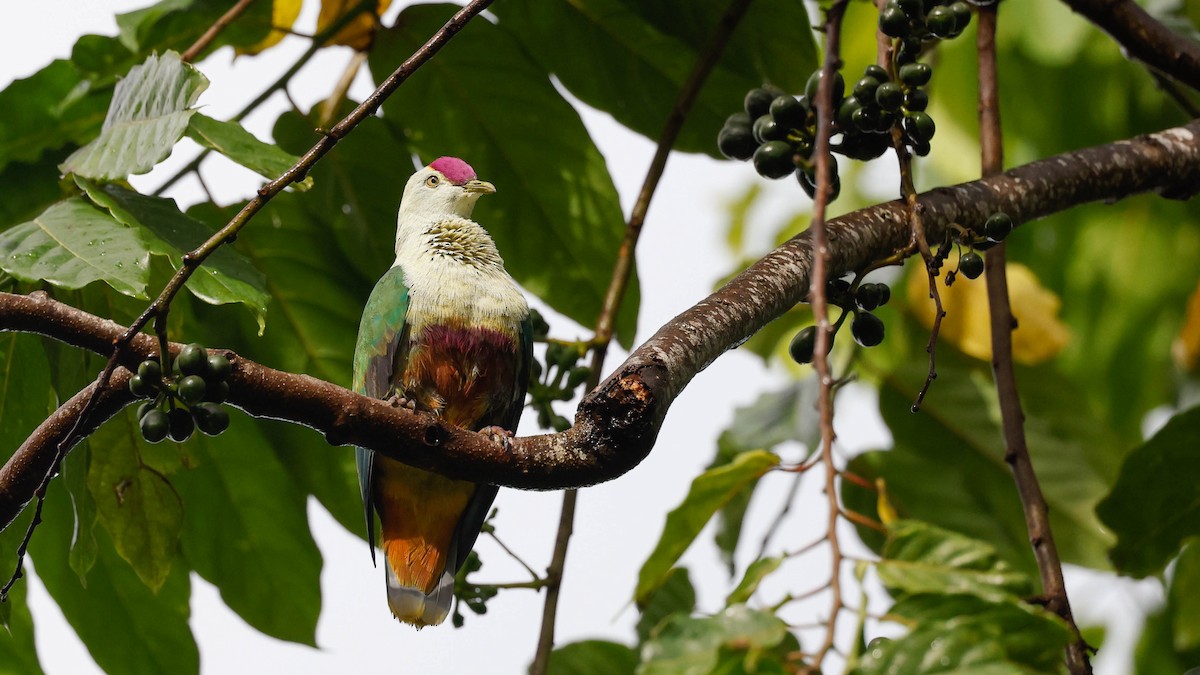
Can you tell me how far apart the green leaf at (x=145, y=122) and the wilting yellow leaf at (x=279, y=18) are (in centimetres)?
79

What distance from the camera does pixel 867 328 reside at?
190 centimetres

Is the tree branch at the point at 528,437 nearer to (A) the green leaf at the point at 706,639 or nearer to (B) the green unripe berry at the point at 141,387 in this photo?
(B) the green unripe berry at the point at 141,387

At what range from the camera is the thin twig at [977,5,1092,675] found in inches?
74.2

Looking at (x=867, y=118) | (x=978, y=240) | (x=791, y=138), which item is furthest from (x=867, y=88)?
(x=978, y=240)

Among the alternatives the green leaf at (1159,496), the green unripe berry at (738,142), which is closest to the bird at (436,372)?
the green unripe berry at (738,142)

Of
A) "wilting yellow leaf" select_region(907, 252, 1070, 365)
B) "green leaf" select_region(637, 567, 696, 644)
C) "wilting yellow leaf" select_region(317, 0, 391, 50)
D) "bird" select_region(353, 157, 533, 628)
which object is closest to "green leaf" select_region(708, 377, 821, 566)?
"green leaf" select_region(637, 567, 696, 644)

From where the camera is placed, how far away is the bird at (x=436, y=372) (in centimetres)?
238

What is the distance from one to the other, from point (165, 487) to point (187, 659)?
0.56 meters

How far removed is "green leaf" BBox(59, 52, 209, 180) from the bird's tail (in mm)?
984

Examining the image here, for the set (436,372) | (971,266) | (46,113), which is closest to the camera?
(971,266)

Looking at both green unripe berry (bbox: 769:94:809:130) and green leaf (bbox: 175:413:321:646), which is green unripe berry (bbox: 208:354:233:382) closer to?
green unripe berry (bbox: 769:94:809:130)

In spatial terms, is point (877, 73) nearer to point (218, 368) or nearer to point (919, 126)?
point (919, 126)

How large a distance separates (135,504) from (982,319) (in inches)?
84.9

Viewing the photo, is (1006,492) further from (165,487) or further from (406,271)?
(165,487)
